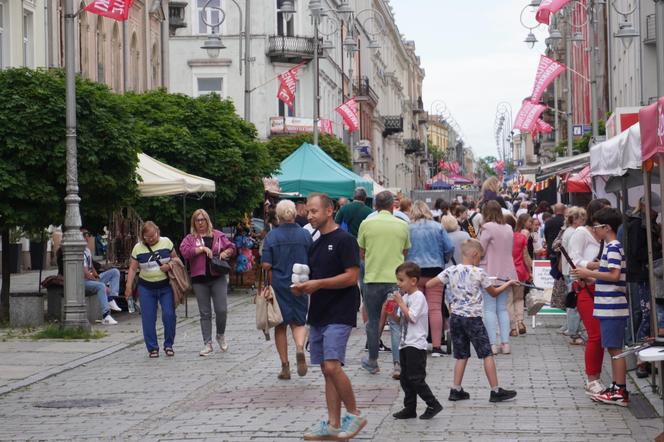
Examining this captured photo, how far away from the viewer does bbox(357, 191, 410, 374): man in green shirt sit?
13.6 m

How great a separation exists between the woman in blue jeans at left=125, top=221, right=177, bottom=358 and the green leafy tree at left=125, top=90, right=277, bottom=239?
9.26m

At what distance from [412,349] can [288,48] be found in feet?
167

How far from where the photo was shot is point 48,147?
19.3 m

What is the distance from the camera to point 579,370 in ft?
45.4

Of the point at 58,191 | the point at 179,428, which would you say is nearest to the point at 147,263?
the point at 58,191

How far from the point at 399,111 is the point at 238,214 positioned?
3499 inches

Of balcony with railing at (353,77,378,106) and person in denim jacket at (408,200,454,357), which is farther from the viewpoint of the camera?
balcony with railing at (353,77,378,106)

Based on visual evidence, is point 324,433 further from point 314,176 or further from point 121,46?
point 121,46

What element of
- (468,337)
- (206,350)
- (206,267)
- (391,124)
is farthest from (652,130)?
(391,124)

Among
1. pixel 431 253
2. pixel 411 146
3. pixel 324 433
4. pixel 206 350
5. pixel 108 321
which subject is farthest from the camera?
pixel 411 146

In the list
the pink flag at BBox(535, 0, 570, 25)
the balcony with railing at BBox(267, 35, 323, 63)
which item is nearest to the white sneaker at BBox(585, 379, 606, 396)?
the pink flag at BBox(535, 0, 570, 25)

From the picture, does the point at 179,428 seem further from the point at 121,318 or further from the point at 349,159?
the point at 349,159

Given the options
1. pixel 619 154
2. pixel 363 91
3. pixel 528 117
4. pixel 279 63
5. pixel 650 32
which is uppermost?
pixel 363 91

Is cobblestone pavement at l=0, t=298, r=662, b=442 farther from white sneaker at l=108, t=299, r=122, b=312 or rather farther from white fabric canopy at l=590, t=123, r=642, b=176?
white sneaker at l=108, t=299, r=122, b=312
